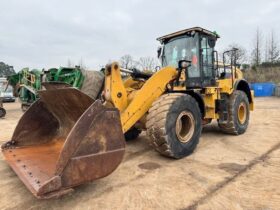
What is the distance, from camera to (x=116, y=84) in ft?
13.9

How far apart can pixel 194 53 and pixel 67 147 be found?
386 centimetres

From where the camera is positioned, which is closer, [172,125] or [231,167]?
[231,167]

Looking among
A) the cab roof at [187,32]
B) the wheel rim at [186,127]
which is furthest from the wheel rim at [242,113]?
the wheel rim at [186,127]

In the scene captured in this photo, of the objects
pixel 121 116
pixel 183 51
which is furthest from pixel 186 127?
pixel 183 51

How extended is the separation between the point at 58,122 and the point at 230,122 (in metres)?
3.97

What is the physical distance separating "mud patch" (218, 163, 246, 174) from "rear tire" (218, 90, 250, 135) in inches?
86.9

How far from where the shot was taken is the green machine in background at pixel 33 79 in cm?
961

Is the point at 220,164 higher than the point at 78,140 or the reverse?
the reverse

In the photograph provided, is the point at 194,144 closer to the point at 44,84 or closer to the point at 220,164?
the point at 220,164

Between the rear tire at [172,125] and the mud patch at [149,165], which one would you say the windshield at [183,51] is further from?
the mud patch at [149,165]

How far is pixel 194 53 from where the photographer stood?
229 inches

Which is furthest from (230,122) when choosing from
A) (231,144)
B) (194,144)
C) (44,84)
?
(44,84)

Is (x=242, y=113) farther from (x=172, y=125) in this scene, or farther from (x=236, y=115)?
(x=172, y=125)

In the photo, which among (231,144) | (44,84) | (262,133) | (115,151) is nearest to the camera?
(115,151)
